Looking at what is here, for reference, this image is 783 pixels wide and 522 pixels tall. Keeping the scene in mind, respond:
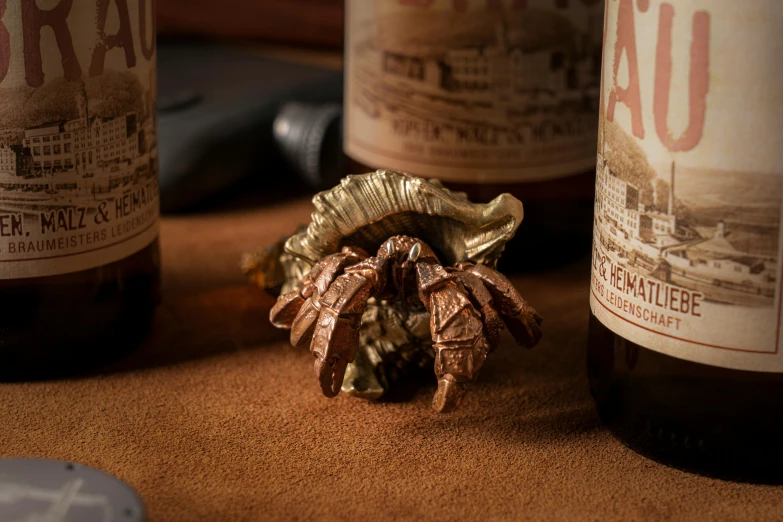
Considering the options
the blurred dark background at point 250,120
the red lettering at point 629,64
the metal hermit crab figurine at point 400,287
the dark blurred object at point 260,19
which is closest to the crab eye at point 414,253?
the metal hermit crab figurine at point 400,287

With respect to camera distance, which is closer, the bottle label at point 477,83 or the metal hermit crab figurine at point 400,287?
the metal hermit crab figurine at point 400,287

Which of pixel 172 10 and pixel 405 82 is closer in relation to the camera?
pixel 405 82

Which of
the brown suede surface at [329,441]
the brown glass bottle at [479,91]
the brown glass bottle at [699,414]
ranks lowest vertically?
the brown suede surface at [329,441]

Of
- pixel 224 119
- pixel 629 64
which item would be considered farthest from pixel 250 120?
pixel 629 64

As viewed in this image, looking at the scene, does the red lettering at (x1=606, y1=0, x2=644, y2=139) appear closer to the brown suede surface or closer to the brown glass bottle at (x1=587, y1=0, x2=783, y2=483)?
the brown glass bottle at (x1=587, y1=0, x2=783, y2=483)

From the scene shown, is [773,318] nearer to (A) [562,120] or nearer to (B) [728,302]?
(B) [728,302]

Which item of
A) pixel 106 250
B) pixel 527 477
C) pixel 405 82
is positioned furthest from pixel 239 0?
pixel 527 477

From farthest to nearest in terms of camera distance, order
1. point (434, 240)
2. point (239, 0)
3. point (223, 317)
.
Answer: point (239, 0) → point (223, 317) → point (434, 240)

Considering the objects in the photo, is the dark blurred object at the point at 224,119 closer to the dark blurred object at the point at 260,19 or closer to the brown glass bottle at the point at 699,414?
the dark blurred object at the point at 260,19
